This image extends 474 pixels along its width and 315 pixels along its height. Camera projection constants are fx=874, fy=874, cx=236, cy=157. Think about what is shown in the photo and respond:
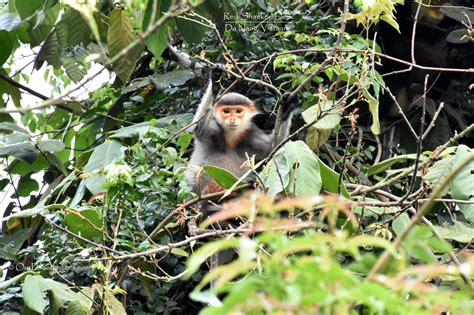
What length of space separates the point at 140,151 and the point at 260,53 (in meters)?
1.56

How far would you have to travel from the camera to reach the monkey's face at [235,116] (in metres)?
6.11

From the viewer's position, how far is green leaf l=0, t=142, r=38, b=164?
220 inches

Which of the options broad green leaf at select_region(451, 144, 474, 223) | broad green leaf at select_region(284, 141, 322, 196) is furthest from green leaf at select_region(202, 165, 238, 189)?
broad green leaf at select_region(451, 144, 474, 223)

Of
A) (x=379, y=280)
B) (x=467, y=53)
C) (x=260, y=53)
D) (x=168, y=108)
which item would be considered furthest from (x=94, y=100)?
(x=379, y=280)

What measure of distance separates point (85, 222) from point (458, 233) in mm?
1888

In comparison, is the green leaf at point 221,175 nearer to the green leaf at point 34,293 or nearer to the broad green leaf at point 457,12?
the green leaf at point 34,293

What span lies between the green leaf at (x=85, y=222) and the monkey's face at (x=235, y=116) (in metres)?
1.79

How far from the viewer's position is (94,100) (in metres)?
6.89

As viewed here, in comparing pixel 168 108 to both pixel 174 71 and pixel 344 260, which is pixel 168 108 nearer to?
pixel 174 71

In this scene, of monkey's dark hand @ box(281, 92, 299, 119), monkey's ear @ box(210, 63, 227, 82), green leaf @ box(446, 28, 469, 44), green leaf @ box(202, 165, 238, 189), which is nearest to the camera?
green leaf @ box(202, 165, 238, 189)

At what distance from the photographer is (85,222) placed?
4.54 metres

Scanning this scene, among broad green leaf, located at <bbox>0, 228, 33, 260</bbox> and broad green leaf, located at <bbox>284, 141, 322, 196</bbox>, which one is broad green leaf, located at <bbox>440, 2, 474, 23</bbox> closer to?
broad green leaf, located at <bbox>284, 141, 322, 196</bbox>

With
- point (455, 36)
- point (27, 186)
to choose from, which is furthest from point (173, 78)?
point (455, 36)

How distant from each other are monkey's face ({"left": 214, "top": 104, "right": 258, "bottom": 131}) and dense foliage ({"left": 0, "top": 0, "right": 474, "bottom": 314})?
0.13m
